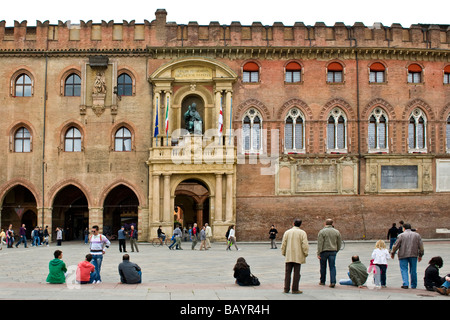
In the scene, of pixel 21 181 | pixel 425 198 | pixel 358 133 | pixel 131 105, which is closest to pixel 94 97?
pixel 131 105

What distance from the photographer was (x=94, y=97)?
115 ft

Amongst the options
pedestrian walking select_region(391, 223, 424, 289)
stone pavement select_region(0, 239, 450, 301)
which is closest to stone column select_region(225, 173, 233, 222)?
stone pavement select_region(0, 239, 450, 301)

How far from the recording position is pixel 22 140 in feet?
116

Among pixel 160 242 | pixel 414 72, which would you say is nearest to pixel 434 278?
pixel 160 242

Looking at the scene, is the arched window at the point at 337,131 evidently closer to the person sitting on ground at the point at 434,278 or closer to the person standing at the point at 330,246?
the person standing at the point at 330,246

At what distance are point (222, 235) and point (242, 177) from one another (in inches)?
149

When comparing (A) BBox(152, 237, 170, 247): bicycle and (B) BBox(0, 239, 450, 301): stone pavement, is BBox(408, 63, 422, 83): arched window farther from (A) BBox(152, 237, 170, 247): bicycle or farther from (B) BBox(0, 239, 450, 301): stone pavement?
(A) BBox(152, 237, 170, 247): bicycle

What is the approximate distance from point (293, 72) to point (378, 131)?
6.50m

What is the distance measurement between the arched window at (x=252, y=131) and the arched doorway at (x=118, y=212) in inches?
371

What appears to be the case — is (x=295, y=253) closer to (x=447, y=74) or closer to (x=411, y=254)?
(x=411, y=254)

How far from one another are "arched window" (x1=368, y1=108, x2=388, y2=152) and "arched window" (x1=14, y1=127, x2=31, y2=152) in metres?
21.5

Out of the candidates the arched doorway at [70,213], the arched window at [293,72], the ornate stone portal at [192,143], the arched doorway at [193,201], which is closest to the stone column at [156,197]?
Answer: the ornate stone portal at [192,143]

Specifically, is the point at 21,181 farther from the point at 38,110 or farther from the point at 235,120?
the point at 235,120

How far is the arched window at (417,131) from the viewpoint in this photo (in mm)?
35656
